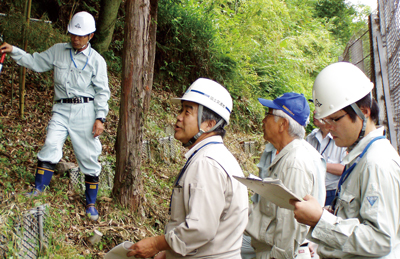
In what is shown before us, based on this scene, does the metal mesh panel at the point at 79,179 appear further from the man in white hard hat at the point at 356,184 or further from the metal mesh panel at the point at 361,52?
the metal mesh panel at the point at 361,52

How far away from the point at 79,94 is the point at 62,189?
1276 millimetres

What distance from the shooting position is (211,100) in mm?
2572

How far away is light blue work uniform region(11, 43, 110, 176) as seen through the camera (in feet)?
13.8

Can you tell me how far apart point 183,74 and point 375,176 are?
8.35 meters

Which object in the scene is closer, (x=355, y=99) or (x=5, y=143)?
(x=355, y=99)

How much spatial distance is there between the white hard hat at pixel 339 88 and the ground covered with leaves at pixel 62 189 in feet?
9.58

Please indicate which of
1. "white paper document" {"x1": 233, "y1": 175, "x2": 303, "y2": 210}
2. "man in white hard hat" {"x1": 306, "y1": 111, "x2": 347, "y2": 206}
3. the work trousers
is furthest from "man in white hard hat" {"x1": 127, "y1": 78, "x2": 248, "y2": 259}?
"man in white hard hat" {"x1": 306, "y1": 111, "x2": 347, "y2": 206}

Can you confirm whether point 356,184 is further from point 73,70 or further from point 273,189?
point 73,70

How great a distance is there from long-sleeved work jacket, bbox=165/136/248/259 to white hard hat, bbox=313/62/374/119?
0.73 meters

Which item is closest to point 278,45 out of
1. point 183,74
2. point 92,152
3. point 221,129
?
point 183,74

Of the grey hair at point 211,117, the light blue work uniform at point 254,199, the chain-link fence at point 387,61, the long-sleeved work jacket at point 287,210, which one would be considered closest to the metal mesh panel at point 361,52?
the chain-link fence at point 387,61

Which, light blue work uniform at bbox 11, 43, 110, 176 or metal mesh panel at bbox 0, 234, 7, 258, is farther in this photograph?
light blue work uniform at bbox 11, 43, 110, 176

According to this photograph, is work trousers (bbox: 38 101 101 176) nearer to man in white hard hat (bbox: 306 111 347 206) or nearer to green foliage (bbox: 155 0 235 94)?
man in white hard hat (bbox: 306 111 347 206)

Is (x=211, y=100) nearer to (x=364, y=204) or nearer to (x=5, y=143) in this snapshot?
(x=364, y=204)
